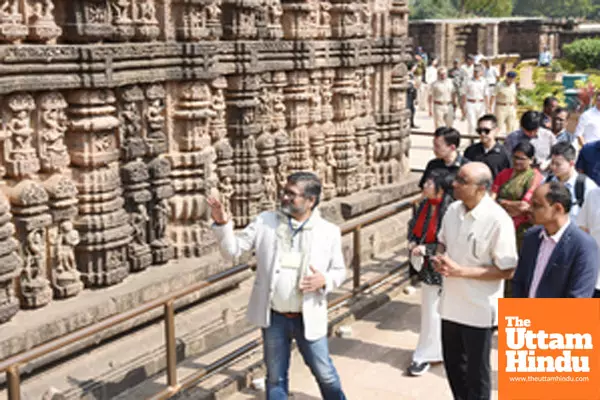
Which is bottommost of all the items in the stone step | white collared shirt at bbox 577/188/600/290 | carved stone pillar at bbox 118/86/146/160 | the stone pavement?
the stone pavement

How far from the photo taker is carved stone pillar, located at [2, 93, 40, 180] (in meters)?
4.82

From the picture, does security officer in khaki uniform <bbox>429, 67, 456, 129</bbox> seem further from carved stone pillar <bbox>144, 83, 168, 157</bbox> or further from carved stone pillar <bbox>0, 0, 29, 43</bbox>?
carved stone pillar <bbox>0, 0, 29, 43</bbox>

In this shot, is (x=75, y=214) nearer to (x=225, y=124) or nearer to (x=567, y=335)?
(x=225, y=124)

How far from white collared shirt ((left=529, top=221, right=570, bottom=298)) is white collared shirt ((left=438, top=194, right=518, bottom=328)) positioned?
0.67 feet

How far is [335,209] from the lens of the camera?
812 centimetres

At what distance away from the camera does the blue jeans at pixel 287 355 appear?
13.8 feet

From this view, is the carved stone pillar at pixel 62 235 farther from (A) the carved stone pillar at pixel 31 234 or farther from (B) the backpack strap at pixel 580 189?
(B) the backpack strap at pixel 580 189

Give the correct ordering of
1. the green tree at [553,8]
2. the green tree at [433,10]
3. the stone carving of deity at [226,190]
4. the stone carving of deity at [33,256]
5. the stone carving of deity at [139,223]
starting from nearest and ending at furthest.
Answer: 1. the stone carving of deity at [33,256]
2. the stone carving of deity at [139,223]
3. the stone carving of deity at [226,190]
4. the green tree at [433,10]
5. the green tree at [553,8]

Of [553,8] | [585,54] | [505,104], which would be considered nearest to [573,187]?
[505,104]

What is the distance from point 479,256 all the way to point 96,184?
2.45 metres

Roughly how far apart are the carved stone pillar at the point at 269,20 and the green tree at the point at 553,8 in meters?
92.4

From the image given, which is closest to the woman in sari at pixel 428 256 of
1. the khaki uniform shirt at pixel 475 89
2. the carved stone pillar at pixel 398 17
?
the carved stone pillar at pixel 398 17

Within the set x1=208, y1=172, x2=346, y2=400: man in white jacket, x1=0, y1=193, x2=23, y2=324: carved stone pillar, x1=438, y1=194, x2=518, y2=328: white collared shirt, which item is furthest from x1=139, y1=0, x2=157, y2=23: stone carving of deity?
x1=438, y1=194, x2=518, y2=328: white collared shirt

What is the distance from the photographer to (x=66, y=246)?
523cm
